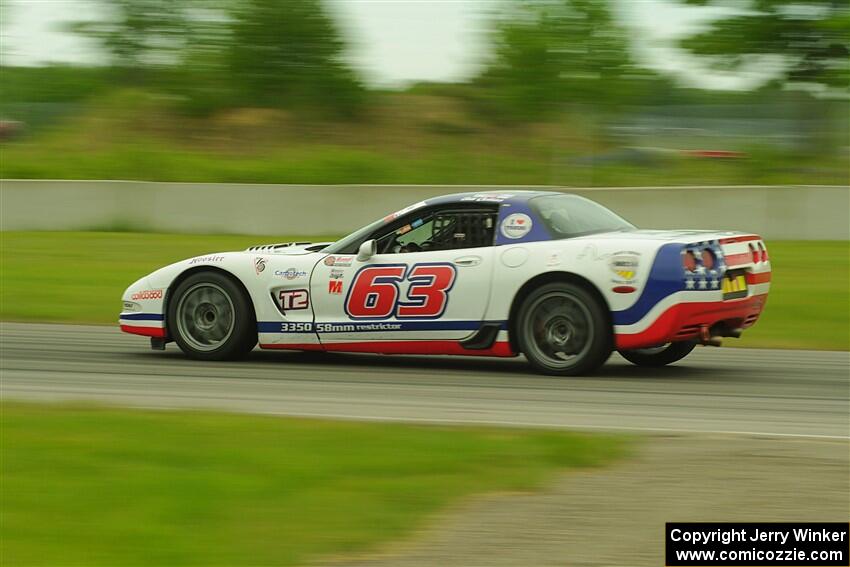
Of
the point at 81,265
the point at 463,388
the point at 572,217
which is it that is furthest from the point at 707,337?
the point at 81,265

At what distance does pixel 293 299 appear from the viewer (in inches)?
373

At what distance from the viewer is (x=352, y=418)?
281 inches

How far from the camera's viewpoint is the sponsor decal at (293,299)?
9438mm

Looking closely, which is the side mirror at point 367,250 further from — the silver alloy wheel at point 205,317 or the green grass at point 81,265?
the green grass at point 81,265

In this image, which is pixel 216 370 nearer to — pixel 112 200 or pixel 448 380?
pixel 448 380

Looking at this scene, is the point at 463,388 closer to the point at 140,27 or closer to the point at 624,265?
the point at 624,265

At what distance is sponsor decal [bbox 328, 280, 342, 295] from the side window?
1.34ft

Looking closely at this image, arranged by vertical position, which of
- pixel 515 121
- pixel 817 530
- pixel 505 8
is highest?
pixel 505 8

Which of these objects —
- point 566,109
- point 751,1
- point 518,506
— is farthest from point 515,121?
point 518,506

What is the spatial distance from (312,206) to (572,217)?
1278 centimetres

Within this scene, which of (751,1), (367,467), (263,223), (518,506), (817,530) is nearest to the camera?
(817,530)

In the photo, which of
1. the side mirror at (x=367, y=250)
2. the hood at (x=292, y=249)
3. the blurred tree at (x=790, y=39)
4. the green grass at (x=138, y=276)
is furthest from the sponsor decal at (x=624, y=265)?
the blurred tree at (x=790, y=39)

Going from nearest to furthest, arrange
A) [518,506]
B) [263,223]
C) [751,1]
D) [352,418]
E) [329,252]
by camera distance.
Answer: [518,506]
[352,418]
[329,252]
[263,223]
[751,1]

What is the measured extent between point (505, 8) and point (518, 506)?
29.7 metres
